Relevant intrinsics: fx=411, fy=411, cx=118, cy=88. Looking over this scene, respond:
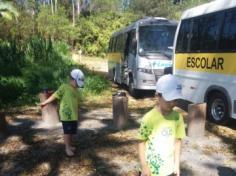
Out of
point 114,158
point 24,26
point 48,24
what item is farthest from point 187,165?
point 48,24

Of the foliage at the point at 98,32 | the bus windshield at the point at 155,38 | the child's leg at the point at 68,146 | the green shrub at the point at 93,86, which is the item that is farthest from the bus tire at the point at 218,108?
the foliage at the point at 98,32

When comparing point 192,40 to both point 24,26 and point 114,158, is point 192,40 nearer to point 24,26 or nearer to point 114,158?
point 114,158

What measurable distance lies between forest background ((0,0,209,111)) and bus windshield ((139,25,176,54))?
2.63 metres

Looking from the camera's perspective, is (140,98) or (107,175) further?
(140,98)

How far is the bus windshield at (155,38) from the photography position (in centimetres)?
1455

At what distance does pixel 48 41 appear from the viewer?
20062 mm

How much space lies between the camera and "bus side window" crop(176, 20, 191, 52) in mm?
11570

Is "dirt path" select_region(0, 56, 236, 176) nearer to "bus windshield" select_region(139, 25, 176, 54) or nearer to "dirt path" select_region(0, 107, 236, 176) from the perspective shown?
"dirt path" select_region(0, 107, 236, 176)

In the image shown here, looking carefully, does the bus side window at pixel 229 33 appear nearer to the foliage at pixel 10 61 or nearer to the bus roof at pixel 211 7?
the bus roof at pixel 211 7

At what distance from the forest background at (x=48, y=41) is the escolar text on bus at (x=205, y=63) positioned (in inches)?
174

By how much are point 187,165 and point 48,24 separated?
40.3 meters

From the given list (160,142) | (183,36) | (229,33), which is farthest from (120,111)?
(160,142)

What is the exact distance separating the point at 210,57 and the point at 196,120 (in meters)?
2.06

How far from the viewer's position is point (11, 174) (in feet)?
21.6
